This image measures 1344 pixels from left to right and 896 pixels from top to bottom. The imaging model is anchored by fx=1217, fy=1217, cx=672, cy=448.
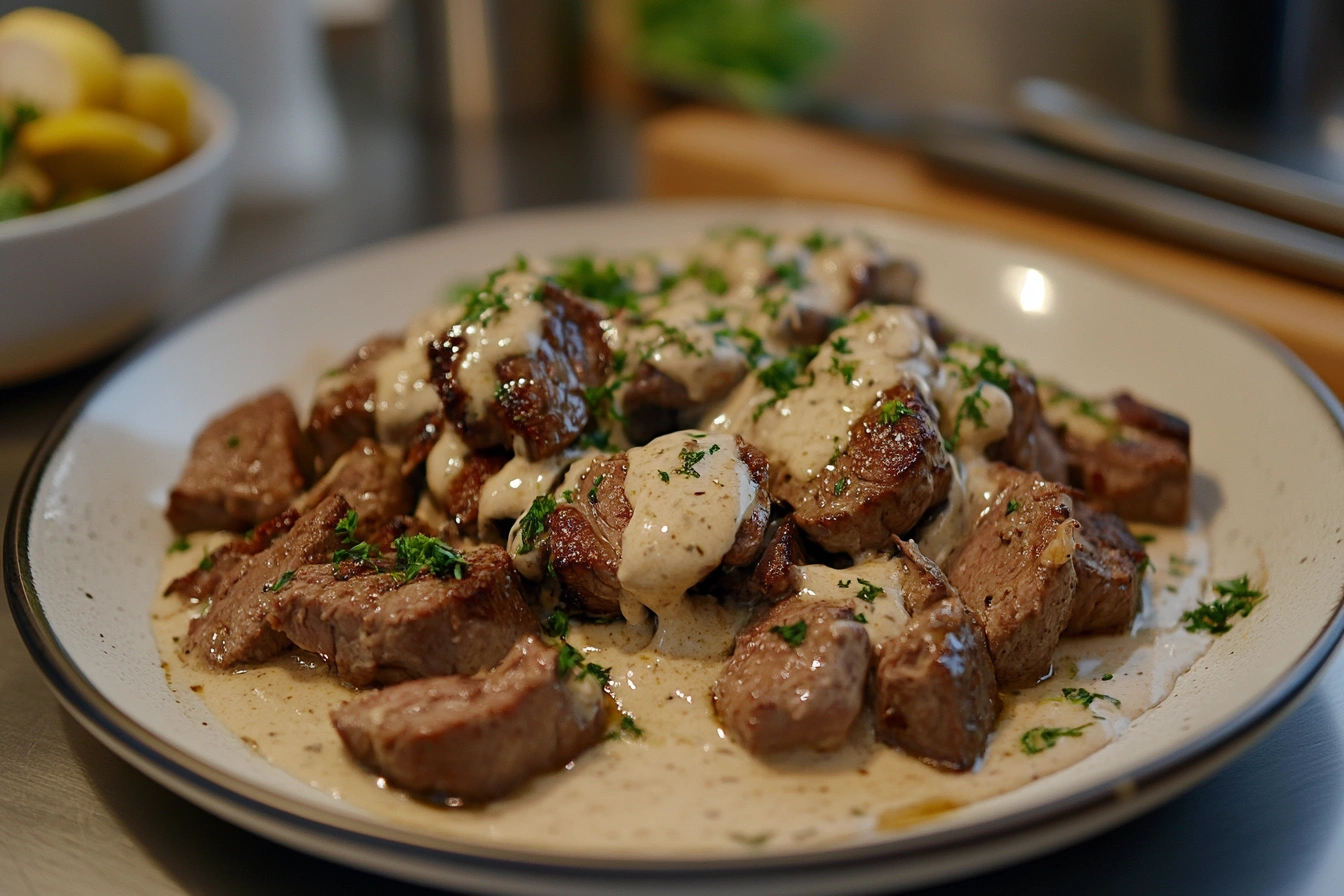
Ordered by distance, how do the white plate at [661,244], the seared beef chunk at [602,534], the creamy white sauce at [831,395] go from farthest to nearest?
1. the creamy white sauce at [831,395]
2. the seared beef chunk at [602,534]
3. the white plate at [661,244]

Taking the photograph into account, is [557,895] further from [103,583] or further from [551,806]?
[103,583]

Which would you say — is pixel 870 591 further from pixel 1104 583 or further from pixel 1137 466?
pixel 1137 466

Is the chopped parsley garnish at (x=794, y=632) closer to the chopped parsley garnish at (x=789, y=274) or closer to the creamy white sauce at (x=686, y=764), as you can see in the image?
the creamy white sauce at (x=686, y=764)

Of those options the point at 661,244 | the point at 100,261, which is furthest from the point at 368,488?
the point at 661,244

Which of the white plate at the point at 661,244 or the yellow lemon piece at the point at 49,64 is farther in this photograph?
the yellow lemon piece at the point at 49,64

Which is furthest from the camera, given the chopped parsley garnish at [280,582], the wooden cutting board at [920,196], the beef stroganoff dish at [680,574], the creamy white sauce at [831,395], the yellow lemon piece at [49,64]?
the yellow lemon piece at [49,64]

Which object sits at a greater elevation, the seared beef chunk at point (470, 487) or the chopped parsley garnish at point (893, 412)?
the chopped parsley garnish at point (893, 412)

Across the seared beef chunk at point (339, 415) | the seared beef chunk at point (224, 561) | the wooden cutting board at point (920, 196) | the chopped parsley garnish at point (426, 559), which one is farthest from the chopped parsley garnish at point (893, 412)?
the wooden cutting board at point (920, 196)
